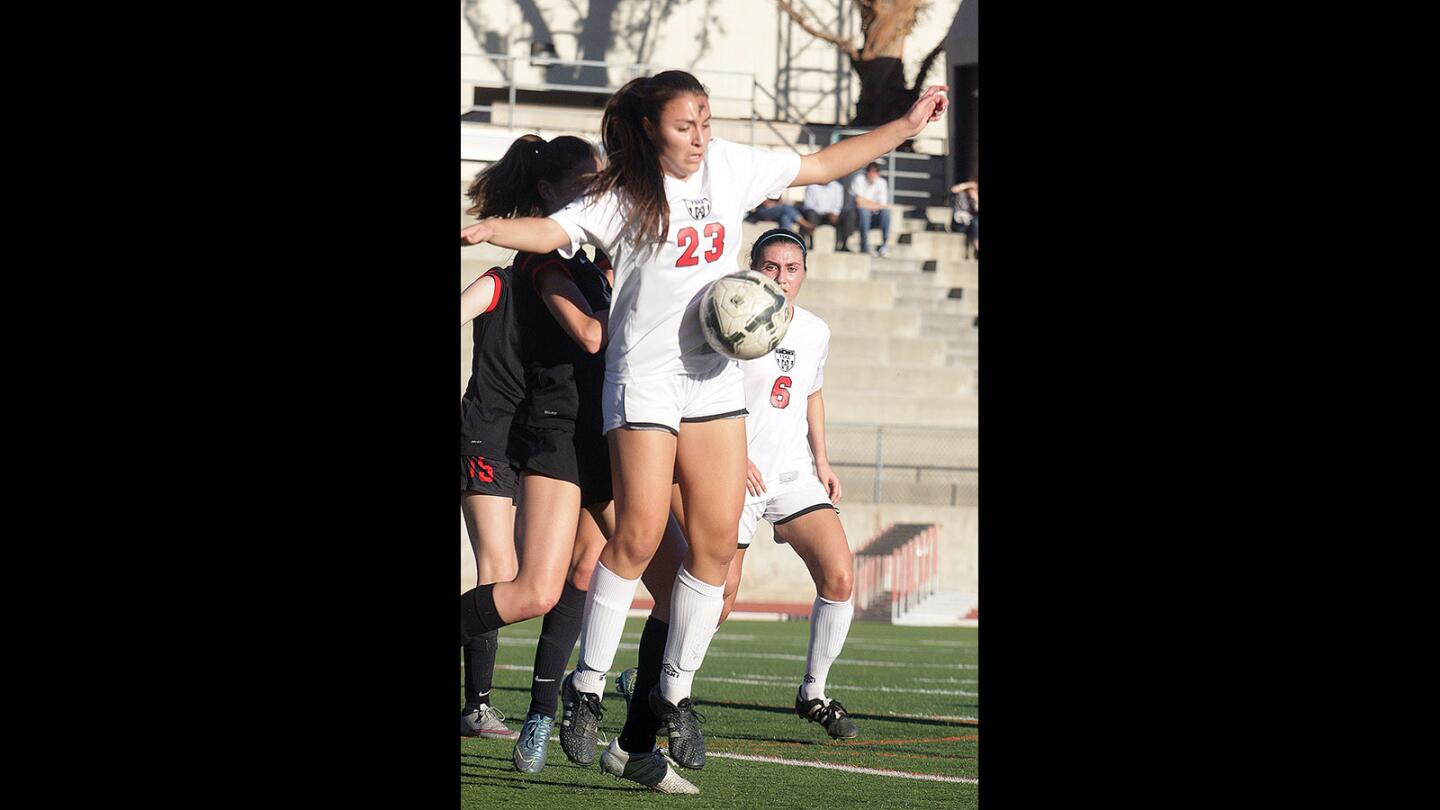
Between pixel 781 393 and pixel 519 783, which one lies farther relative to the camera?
pixel 781 393

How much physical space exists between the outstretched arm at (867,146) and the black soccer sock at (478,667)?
5.73ft

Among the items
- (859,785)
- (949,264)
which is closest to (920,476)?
(949,264)

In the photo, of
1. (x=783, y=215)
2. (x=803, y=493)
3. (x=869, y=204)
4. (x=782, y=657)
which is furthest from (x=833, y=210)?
(x=803, y=493)

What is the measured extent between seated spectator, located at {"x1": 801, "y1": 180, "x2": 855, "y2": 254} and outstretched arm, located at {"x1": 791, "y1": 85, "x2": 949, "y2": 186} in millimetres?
9817

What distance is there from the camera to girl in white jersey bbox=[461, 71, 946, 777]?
147 inches

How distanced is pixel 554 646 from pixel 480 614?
0.77ft

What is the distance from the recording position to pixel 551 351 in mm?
4301

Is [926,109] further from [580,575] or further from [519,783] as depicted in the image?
[519,783]

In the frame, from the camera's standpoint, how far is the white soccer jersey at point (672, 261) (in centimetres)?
375

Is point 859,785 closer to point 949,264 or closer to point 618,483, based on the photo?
point 618,483

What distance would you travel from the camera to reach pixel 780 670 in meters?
7.46

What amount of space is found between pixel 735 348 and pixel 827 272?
408 inches

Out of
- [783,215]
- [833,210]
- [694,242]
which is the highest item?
[833,210]
